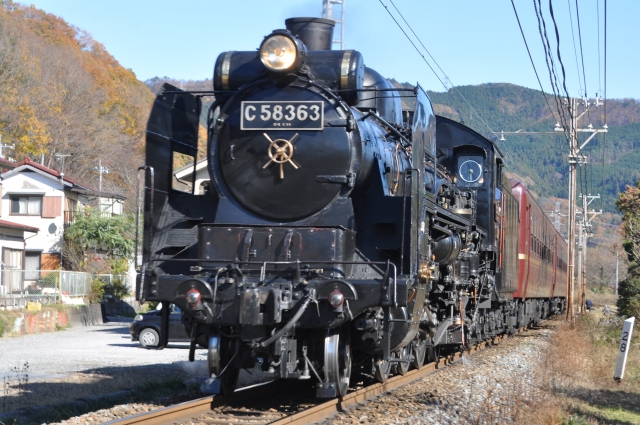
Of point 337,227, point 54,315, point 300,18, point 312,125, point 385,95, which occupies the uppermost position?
point 300,18

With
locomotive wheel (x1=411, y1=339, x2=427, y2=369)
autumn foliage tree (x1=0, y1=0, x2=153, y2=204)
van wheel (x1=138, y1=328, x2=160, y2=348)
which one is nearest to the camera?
locomotive wheel (x1=411, y1=339, x2=427, y2=369)

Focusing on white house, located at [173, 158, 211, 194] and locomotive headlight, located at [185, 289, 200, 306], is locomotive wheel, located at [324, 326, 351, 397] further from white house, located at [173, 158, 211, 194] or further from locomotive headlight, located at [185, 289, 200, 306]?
white house, located at [173, 158, 211, 194]

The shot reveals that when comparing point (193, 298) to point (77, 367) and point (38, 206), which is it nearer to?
point (77, 367)

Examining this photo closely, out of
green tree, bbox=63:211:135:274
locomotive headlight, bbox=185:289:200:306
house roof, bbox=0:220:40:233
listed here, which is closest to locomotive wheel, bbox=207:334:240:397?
locomotive headlight, bbox=185:289:200:306

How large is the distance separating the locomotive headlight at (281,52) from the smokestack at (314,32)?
1.41 m

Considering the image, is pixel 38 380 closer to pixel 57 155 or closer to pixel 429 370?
pixel 429 370

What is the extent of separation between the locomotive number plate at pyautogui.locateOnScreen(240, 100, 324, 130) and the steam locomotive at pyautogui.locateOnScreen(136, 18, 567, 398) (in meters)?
0.01

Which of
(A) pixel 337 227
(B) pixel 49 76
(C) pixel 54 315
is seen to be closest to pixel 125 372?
(A) pixel 337 227

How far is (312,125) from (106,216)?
34.9 meters

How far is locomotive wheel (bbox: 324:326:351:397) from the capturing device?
26.8 feet

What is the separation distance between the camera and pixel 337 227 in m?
8.36

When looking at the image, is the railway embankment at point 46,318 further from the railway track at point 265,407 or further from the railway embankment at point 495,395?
the railway track at point 265,407

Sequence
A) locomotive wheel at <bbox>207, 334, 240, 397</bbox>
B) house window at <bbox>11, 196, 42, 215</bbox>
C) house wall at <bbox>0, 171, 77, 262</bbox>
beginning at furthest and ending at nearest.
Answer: house window at <bbox>11, 196, 42, 215</bbox> < house wall at <bbox>0, 171, 77, 262</bbox> < locomotive wheel at <bbox>207, 334, 240, 397</bbox>

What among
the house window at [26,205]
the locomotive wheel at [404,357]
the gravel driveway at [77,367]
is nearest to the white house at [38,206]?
the house window at [26,205]
